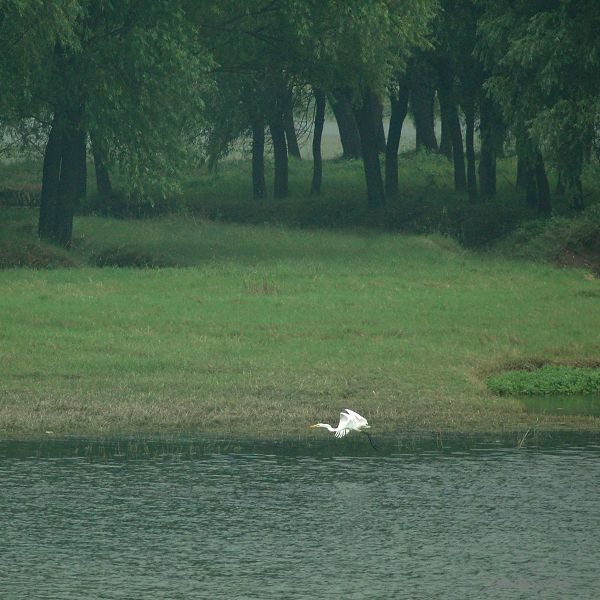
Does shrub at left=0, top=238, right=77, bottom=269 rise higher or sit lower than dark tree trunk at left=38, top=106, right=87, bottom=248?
lower

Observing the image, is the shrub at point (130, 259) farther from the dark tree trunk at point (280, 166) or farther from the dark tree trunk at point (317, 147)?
the dark tree trunk at point (280, 166)

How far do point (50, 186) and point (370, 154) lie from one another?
13027 mm

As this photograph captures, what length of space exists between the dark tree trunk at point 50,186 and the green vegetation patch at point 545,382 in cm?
1795

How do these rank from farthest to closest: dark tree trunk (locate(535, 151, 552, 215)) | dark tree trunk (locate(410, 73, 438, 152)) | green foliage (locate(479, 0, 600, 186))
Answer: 1. dark tree trunk (locate(410, 73, 438, 152))
2. dark tree trunk (locate(535, 151, 552, 215))
3. green foliage (locate(479, 0, 600, 186))

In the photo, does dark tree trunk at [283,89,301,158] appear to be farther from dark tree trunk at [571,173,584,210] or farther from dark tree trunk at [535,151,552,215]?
dark tree trunk at [571,173,584,210]

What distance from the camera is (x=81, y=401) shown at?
17109mm

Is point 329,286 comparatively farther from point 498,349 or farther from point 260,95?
point 260,95

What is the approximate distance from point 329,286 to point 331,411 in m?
10.6

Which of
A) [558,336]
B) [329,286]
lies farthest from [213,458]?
[329,286]

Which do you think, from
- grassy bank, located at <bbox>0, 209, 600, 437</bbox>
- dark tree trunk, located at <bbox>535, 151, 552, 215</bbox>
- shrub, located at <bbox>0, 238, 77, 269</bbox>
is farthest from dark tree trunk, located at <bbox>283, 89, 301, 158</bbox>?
shrub, located at <bbox>0, 238, 77, 269</bbox>

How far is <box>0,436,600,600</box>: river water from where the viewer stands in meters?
10.6

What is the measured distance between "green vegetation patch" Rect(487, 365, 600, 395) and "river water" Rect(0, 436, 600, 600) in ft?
10.4

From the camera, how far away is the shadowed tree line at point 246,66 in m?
31.2

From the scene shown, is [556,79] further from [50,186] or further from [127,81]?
[50,186]
